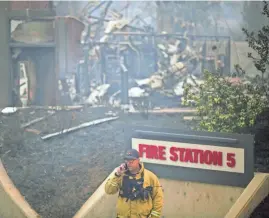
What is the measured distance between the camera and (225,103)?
4.76 meters

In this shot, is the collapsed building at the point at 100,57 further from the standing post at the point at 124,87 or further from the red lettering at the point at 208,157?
the red lettering at the point at 208,157

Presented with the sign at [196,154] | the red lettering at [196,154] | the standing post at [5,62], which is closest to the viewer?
the sign at [196,154]

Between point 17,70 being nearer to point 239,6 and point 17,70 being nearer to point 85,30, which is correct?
point 85,30

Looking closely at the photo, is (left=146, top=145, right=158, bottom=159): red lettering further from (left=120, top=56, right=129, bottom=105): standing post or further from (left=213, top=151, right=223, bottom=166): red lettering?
(left=120, top=56, right=129, bottom=105): standing post

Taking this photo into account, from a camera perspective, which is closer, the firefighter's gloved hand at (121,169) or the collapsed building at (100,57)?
the firefighter's gloved hand at (121,169)

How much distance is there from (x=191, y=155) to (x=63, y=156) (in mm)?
1567

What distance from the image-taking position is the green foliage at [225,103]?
183 inches

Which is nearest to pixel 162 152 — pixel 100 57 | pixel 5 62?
pixel 100 57

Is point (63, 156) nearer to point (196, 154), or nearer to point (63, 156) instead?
point (63, 156)

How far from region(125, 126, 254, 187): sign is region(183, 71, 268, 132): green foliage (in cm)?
53

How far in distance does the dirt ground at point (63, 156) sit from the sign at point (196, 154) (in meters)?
0.39

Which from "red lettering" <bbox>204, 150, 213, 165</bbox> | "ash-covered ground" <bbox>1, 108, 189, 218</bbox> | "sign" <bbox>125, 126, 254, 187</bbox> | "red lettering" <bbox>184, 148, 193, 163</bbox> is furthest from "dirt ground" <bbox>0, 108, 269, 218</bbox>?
"red lettering" <bbox>204, 150, 213, 165</bbox>

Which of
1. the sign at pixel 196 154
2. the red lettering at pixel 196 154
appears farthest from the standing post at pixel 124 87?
the red lettering at pixel 196 154

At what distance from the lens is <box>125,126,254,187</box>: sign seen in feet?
13.4
